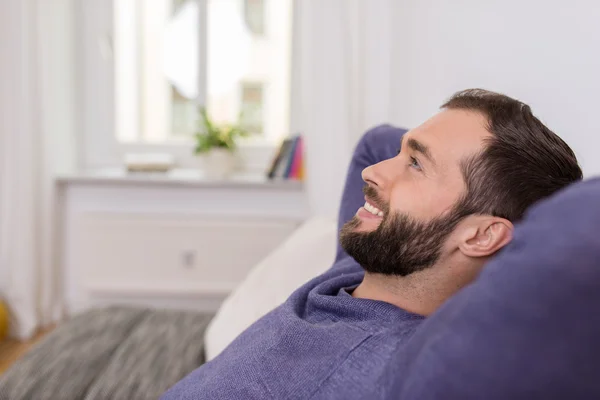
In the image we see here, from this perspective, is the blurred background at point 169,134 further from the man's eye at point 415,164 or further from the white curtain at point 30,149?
the man's eye at point 415,164

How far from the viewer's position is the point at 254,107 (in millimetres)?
3189

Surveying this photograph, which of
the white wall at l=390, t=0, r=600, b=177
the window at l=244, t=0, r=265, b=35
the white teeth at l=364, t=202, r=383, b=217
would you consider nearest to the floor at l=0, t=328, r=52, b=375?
the window at l=244, t=0, r=265, b=35

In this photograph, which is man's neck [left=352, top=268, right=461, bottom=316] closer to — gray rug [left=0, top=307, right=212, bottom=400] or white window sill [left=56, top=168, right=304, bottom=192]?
gray rug [left=0, top=307, right=212, bottom=400]

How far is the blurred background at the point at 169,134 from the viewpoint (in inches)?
97.4

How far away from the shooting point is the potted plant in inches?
114

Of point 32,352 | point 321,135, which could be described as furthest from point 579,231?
point 321,135

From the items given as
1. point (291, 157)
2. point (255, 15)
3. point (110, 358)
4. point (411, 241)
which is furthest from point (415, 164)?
point (255, 15)

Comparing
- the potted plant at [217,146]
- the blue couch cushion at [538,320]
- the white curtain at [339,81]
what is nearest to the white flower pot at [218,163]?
the potted plant at [217,146]

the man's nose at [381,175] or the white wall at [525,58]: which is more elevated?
the white wall at [525,58]

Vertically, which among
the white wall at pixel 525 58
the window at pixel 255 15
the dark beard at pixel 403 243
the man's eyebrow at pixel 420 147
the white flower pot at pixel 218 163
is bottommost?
the white flower pot at pixel 218 163

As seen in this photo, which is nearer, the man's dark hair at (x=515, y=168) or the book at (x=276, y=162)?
the man's dark hair at (x=515, y=168)

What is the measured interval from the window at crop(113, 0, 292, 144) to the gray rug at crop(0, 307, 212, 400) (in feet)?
5.16

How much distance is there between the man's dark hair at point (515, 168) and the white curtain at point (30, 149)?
8.19ft

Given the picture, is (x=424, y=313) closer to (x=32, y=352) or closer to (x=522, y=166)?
(x=522, y=166)
